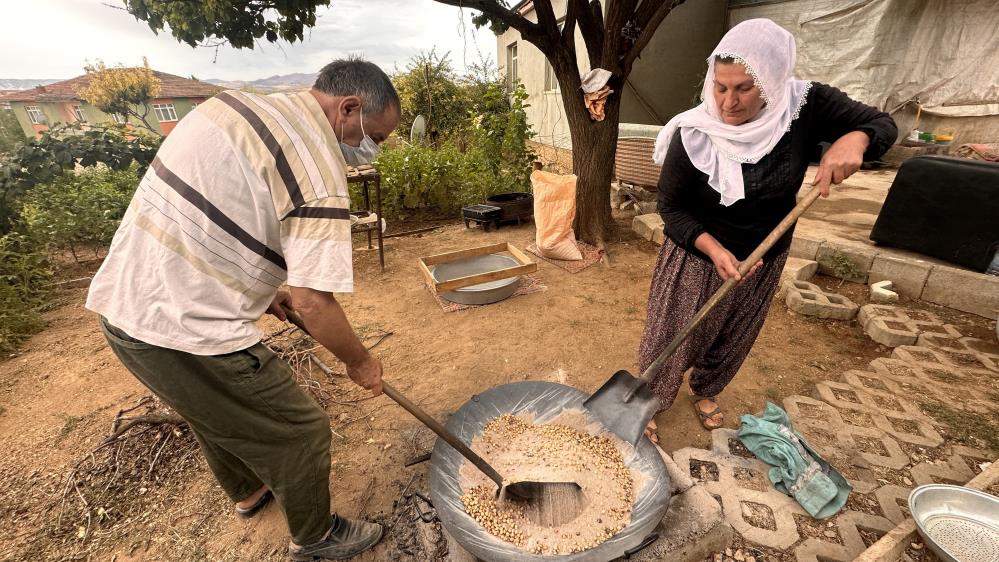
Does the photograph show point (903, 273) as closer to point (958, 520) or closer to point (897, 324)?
point (897, 324)

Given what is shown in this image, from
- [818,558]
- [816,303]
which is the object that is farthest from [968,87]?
[818,558]

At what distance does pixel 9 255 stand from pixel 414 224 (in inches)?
163

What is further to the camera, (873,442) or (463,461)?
(873,442)

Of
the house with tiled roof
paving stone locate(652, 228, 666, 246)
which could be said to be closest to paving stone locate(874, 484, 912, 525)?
paving stone locate(652, 228, 666, 246)

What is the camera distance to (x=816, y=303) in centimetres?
326

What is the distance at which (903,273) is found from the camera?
134 inches

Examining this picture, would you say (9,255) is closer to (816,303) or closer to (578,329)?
(578,329)

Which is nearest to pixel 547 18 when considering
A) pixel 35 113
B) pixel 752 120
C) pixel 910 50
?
pixel 752 120

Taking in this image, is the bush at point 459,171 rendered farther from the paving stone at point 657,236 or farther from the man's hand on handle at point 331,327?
the man's hand on handle at point 331,327

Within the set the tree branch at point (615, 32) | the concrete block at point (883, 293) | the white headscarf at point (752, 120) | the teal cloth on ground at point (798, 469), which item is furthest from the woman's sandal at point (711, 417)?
the tree branch at point (615, 32)

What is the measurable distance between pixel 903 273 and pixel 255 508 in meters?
4.90

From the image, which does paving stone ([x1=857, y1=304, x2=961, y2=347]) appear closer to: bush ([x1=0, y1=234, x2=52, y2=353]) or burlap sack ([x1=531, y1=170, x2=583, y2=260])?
burlap sack ([x1=531, y1=170, x2=583, y2=260])

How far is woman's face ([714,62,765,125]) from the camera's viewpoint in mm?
1454

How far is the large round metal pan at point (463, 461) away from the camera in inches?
54.8
